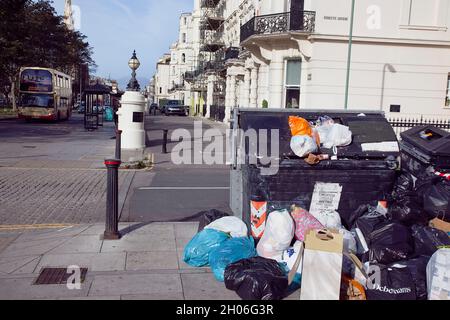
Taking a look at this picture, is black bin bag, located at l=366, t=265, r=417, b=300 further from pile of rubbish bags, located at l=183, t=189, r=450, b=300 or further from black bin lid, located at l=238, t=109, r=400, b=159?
black bin lid, located at l=238, t=109, r=400, b=159

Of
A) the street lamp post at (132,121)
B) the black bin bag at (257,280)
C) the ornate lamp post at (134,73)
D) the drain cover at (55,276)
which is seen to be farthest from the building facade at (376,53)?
the drain cover at (55,276)

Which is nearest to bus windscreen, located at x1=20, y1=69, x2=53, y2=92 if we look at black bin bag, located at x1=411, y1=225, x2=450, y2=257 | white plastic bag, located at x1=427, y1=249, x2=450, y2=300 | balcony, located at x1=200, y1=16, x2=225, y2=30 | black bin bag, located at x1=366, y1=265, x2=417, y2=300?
balcony, located at x1=200, y1=16, x2=225, y2=30

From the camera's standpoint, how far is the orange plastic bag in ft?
19.0

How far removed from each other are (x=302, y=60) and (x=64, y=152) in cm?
1235

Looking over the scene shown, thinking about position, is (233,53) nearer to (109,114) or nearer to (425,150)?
(109,114)

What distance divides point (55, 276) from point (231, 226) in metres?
2.07

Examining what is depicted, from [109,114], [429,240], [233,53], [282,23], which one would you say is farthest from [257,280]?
[109,114]

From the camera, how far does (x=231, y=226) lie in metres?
5.54

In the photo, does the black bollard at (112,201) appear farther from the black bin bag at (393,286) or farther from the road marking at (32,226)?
the black bin bag at (393,286)

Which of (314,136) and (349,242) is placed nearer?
(349,242)

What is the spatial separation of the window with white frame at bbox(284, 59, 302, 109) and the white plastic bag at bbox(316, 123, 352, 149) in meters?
17.6

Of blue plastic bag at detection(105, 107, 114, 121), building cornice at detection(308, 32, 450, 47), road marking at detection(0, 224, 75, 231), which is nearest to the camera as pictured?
road marking at detection(0, 224, 75, 231)
